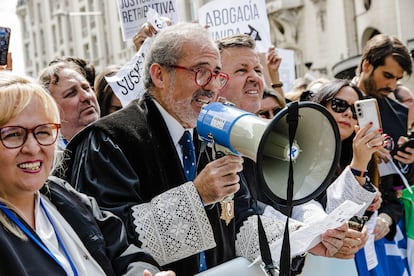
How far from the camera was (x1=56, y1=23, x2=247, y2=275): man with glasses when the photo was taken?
2.83 meters

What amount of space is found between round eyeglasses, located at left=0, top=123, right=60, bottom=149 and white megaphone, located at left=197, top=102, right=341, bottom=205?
597 mm

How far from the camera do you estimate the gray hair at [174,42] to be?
10.3 feet

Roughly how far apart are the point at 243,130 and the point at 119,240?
57 cm

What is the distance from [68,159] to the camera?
3.19 meters

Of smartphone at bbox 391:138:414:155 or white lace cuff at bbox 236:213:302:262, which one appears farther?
smartphone at bbox 391:138:414:155

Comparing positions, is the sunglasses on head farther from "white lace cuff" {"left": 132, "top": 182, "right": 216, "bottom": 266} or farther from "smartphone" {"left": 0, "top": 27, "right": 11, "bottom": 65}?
"smartphone" {"left": 0, "top": 27, "right": 11, "bottom": 65}

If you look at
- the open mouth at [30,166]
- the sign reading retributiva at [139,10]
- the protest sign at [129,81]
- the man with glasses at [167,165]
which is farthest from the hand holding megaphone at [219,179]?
the sign reading retributiva at [139,10]

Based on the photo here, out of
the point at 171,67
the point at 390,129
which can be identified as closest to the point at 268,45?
the point at 390,129

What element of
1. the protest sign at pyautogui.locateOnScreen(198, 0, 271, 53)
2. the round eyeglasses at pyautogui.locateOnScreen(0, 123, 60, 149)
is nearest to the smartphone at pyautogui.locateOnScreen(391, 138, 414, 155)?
the protest sign at pyautogui.locateOnScreen(198, 0, 271, 53)

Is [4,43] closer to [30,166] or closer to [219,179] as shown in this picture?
[30,166]

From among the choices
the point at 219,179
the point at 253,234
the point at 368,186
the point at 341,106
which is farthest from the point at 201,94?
the point at 341,106

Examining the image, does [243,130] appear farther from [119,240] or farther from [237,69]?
[237,69]

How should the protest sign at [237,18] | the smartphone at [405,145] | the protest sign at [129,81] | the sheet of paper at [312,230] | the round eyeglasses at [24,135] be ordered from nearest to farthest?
the round eyeglasses at [24,135] → the sheet of paper at [312,230] → the protest sign at [129,81] → the smartphone at [405,145] → the protest sign at [237,18]

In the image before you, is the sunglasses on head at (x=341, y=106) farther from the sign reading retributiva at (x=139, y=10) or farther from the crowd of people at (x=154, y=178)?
the sign reading retributiva at (x=139, y=10)
